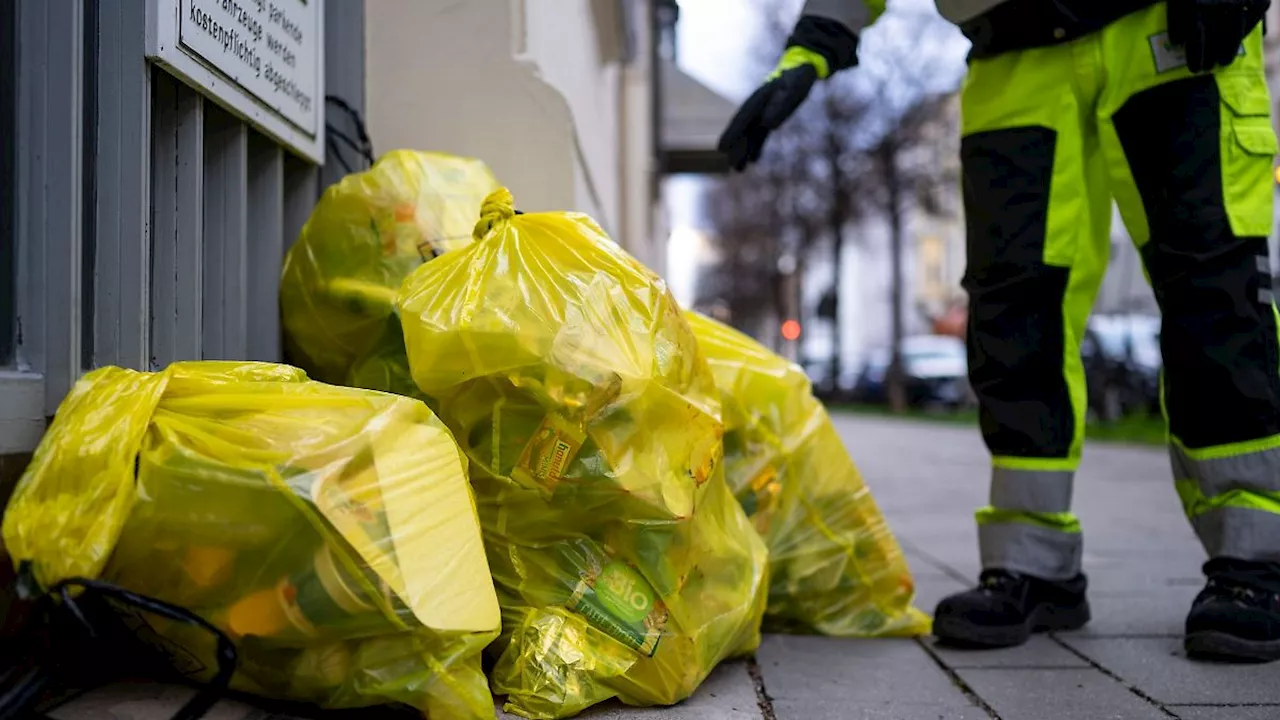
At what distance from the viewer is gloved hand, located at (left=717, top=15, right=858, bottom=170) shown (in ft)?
8.30

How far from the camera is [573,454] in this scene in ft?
5.67

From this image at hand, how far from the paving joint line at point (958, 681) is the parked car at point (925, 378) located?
759 inches

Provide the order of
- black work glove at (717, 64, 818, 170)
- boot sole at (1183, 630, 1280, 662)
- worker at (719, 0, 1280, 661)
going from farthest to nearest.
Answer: black work glove at (717, 64, 818, 170)
worker at (719, 0, 1280, 661)
boot sole at (1183, 630, 1280, 662)

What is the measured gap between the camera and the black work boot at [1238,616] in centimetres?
216

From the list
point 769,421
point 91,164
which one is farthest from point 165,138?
point 769,421

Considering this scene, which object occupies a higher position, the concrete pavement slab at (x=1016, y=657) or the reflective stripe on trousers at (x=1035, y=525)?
the reflective stripe on trousers at (x=1035, y=525)

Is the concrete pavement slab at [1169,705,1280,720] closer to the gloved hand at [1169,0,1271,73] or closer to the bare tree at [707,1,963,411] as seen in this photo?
the gloved hand at [1169,0,1271,73]

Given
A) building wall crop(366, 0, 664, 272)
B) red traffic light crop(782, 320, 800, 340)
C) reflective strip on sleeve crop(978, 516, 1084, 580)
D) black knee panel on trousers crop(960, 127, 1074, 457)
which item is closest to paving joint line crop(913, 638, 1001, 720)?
reflective strip on sleeve crop(978, 516, 1084, 580)

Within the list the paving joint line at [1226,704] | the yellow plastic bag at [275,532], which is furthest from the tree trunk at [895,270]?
the yellow plastic bag at [275,532]

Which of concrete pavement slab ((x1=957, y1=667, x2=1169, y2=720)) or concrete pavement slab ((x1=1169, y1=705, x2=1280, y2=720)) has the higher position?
concrete pavement slab ((x1=1169, y1=705, x2=1280, y2=720))

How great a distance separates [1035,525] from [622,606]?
1081 millimetres

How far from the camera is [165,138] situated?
199cm

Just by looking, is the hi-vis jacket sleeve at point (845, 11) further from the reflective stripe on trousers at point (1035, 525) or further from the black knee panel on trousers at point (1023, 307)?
the reflective stripe on trousers at point (1035, 525)

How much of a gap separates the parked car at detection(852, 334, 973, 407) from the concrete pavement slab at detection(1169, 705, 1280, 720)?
1965 cm
